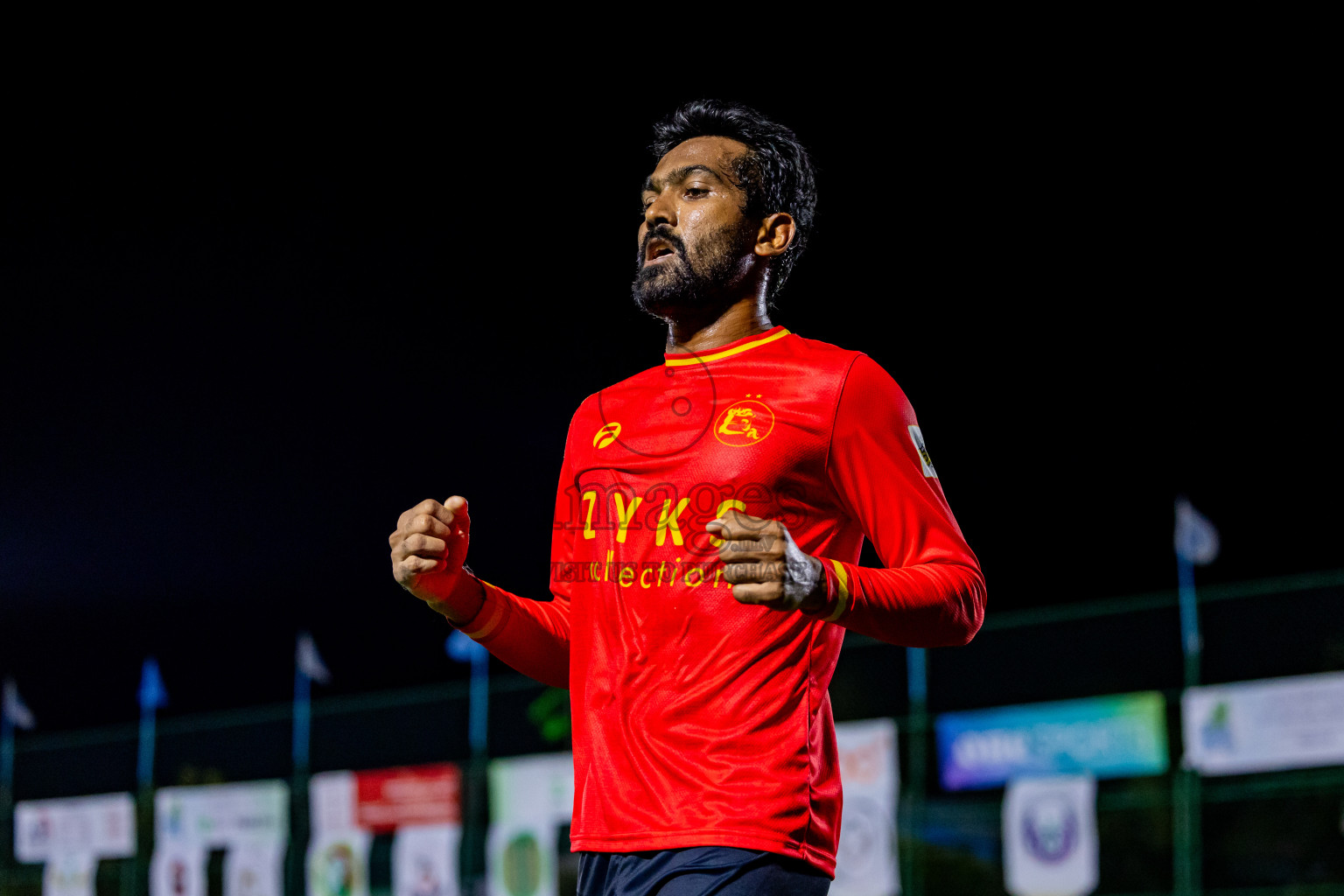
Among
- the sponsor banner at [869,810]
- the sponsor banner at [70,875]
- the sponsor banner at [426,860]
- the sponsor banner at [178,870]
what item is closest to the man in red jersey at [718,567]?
the sponsor banner at [869,810]

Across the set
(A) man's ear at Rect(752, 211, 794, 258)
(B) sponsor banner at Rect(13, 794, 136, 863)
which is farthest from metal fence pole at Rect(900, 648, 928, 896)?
(B) sponsor banner at Rect(13, 794, 136, 863)

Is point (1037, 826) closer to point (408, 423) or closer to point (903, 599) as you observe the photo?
point (903, 599)

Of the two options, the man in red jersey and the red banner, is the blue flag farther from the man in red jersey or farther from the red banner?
Answer: the man in red jersey

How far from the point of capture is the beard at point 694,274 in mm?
2625

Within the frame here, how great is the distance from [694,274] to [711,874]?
102cm

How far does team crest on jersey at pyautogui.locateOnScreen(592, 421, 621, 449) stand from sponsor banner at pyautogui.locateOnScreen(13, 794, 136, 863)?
34.8 feet

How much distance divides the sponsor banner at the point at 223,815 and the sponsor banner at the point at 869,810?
4535 millimetres

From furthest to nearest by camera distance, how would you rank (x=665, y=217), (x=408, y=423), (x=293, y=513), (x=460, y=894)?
1. (x=293, y=513)
2. (x=408, y=423)
3. (x=460, y=894)
4. (x=665, y=217)

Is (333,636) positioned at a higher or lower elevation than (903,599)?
higher

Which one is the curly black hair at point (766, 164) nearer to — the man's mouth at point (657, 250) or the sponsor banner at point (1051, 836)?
the man's mouth at point (657, 250)

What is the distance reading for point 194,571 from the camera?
728 inches

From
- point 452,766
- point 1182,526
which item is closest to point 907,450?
point 1182,526

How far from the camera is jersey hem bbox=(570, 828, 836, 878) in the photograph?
2.17 meters

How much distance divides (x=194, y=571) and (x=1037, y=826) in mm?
12874
